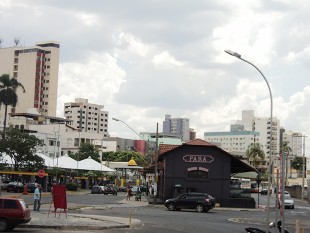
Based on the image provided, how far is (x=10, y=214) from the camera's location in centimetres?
2341

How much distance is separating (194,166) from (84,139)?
10653cm

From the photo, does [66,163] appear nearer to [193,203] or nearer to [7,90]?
[7,90]

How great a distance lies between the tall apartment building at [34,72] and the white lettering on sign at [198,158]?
121055mm

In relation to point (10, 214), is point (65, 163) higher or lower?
higher

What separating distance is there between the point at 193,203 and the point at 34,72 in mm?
134262

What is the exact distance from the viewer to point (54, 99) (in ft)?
590

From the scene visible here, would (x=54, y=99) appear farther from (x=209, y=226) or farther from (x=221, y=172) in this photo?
(x=209, y=226)

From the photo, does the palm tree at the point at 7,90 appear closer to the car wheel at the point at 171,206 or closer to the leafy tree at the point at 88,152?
the leafy tree at the point at 88,152

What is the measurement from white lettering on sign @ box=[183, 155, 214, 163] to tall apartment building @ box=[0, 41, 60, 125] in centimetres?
12106

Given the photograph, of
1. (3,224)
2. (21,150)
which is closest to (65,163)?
(21,150)

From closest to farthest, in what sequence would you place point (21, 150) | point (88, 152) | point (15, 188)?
point (15, 188), point (21, 150), point (88, 152)

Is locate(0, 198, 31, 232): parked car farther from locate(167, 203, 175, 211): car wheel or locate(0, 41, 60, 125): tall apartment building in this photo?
locate(0, 41, 60, 125): tall apartment building

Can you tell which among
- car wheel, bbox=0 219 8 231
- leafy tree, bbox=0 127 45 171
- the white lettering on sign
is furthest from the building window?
car wheel, bbox=0 219 8 231

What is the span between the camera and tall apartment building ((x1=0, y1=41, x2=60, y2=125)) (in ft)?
566
